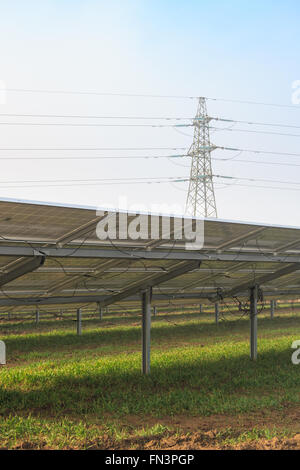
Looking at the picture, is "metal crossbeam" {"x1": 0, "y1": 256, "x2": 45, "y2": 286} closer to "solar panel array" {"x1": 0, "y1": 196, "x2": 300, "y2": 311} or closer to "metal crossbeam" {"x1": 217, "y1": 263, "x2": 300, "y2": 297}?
"solar panel array" {"x1": 0, "y1": 196, "x2": 300, "y2": 311}

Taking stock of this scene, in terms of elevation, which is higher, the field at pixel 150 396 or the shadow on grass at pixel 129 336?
the shadow on grass at pixel 129 336

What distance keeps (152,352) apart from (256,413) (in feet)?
24.7

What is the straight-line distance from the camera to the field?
7586mm

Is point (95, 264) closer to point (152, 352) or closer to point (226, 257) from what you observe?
point (226, 257)

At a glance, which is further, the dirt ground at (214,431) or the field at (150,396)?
the field at (150,396)

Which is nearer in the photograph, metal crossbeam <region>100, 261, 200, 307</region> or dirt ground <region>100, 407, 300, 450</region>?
dirt ground <region>100, 407, 300, 450</region>

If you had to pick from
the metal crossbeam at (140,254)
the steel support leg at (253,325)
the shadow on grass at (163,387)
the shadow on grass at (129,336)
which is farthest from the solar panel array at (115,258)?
the shadow on grass at (129,336)

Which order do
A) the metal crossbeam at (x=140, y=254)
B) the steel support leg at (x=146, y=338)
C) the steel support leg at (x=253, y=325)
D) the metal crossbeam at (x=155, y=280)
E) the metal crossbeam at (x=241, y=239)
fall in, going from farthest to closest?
the steel support leg at (x=253, y=325), the steel support leg at (x=146, y=338), the metal crossbeam at (x=155, y=280), the metal crossbeam at (x=241, y=239), the metal crossbeam at (x=140, y=254)

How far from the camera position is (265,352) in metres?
15.8

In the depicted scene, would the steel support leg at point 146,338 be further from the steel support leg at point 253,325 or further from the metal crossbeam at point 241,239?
the steel support leg at point 253,325

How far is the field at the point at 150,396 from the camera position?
7586 mm

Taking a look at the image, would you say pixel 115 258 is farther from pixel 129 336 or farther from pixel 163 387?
pixel 129 336

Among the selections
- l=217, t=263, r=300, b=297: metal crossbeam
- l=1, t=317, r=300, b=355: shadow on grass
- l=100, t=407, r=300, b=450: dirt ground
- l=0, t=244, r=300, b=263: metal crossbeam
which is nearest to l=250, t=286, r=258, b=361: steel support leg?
l=217, t=263, r=300, b=297: metal crossbeam
